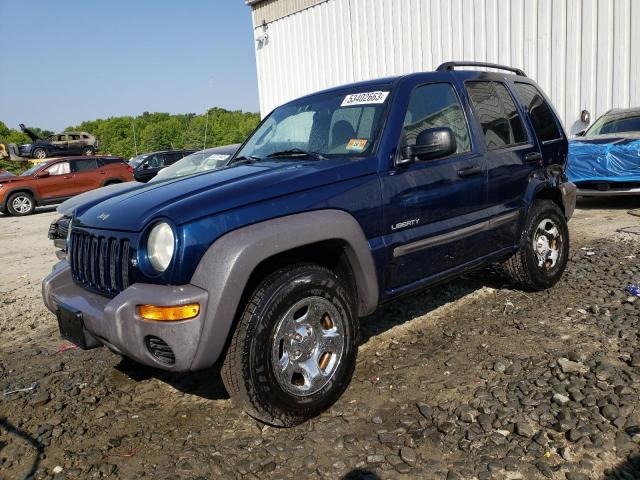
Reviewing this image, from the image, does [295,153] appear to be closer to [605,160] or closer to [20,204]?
[605,160]

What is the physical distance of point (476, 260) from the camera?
381 cm

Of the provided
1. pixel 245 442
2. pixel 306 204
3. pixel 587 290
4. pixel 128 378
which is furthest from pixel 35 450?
pixel 587 290

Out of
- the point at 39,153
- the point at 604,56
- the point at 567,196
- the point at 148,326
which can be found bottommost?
the point at 148,326

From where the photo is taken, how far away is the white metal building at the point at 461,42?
1071 cm

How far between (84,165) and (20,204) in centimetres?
216

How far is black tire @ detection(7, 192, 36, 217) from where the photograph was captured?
15.2 m

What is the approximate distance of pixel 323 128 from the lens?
3.58 meters

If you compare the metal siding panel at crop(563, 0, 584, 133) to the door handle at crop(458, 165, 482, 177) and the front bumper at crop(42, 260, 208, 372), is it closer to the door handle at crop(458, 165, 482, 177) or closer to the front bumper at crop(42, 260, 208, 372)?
the door handle at crop(458, 165, 482, 177)

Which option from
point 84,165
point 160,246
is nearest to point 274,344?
point 160,246

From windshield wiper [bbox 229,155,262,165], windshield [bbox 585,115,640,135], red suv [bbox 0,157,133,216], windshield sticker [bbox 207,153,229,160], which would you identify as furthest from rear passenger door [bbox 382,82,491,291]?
red suv [bbox 0,157,133,216]

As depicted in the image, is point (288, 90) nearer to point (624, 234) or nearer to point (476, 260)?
point (624, 234)

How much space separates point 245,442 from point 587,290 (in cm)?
331

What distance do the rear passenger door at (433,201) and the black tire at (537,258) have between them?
70 cm

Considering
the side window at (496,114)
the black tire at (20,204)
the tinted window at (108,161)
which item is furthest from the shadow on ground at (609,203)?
the black tire at (20,204)
